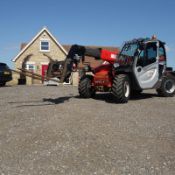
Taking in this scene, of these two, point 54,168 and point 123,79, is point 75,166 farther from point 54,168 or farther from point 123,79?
point 123,79

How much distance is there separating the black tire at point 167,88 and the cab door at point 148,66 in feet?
2.02

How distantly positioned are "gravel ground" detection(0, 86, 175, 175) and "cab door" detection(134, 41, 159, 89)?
11.0 ft

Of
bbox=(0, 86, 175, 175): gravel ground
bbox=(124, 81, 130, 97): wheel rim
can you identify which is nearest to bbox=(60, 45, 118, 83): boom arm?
bbox=(124, 81, 130, 97): wheel rim

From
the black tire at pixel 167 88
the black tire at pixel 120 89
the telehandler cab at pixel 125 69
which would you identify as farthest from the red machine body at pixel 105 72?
the black tire at pixel 167 88

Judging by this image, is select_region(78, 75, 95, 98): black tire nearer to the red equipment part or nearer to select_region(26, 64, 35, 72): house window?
the red equipment part

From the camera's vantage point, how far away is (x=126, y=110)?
1262cm

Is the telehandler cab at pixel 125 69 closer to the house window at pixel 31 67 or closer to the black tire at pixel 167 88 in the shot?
the black tire at pixel 167 88

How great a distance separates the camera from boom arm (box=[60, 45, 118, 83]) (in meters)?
14.3

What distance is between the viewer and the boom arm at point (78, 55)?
1428cm

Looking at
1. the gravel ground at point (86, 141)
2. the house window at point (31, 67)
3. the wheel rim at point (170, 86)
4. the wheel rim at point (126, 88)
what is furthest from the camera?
the house window at point (31, 67)

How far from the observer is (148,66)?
53.4 ft

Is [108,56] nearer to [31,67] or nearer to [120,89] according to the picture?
[120,89]

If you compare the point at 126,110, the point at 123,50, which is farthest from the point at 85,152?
the point at 123,50

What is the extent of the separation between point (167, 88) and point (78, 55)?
507cm
